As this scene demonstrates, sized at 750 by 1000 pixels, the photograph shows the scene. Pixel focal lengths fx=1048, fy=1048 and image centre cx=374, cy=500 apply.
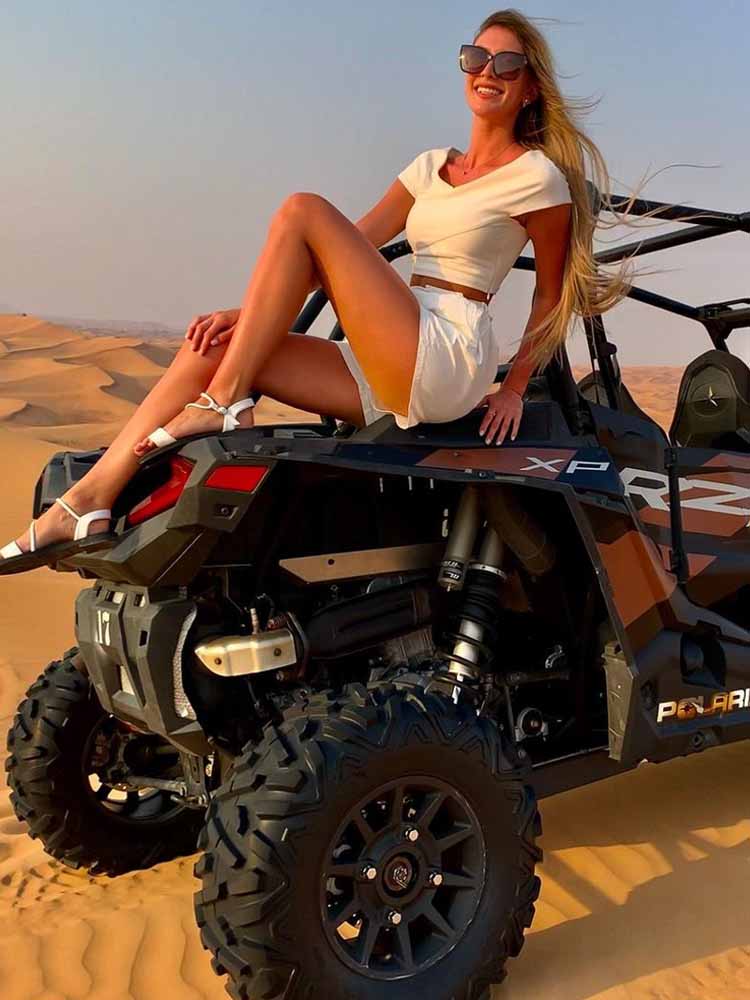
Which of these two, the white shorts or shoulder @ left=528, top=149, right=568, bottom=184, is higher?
shoulder @ left=528, top=149, right=568, bottom=184

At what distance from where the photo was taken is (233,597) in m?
2.85

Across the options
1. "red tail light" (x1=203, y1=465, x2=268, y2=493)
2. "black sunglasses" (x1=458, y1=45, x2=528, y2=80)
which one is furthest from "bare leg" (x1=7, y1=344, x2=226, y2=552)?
"black sunglasses" (x1=458, y1=45, x2=528, y2=80)

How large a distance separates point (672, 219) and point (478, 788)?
2.03 m

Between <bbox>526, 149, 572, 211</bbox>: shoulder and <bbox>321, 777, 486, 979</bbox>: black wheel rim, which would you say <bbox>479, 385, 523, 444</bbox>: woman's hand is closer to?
<bbox>526, 149, 572, 211</bbox>: shoulder

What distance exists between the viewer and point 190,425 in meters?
2.70

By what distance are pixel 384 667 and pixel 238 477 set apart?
88 centimetres

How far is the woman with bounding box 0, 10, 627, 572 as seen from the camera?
275cm

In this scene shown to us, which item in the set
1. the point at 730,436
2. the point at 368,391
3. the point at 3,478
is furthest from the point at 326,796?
the point at 3,478

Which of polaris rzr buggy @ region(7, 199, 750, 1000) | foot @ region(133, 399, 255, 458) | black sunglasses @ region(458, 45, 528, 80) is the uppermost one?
black sunglasses @ region(458, 45, 528, 80)

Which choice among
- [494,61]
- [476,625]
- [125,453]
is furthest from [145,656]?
[494,61]

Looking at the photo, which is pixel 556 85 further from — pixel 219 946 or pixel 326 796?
pixel 219 946

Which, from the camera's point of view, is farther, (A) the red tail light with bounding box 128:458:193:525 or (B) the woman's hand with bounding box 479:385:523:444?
(B) the woman's hand with bounding box 479:385:523:444

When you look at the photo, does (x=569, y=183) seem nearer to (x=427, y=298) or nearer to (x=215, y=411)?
(x=427, y=298)

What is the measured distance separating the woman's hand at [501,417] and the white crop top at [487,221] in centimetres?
35
